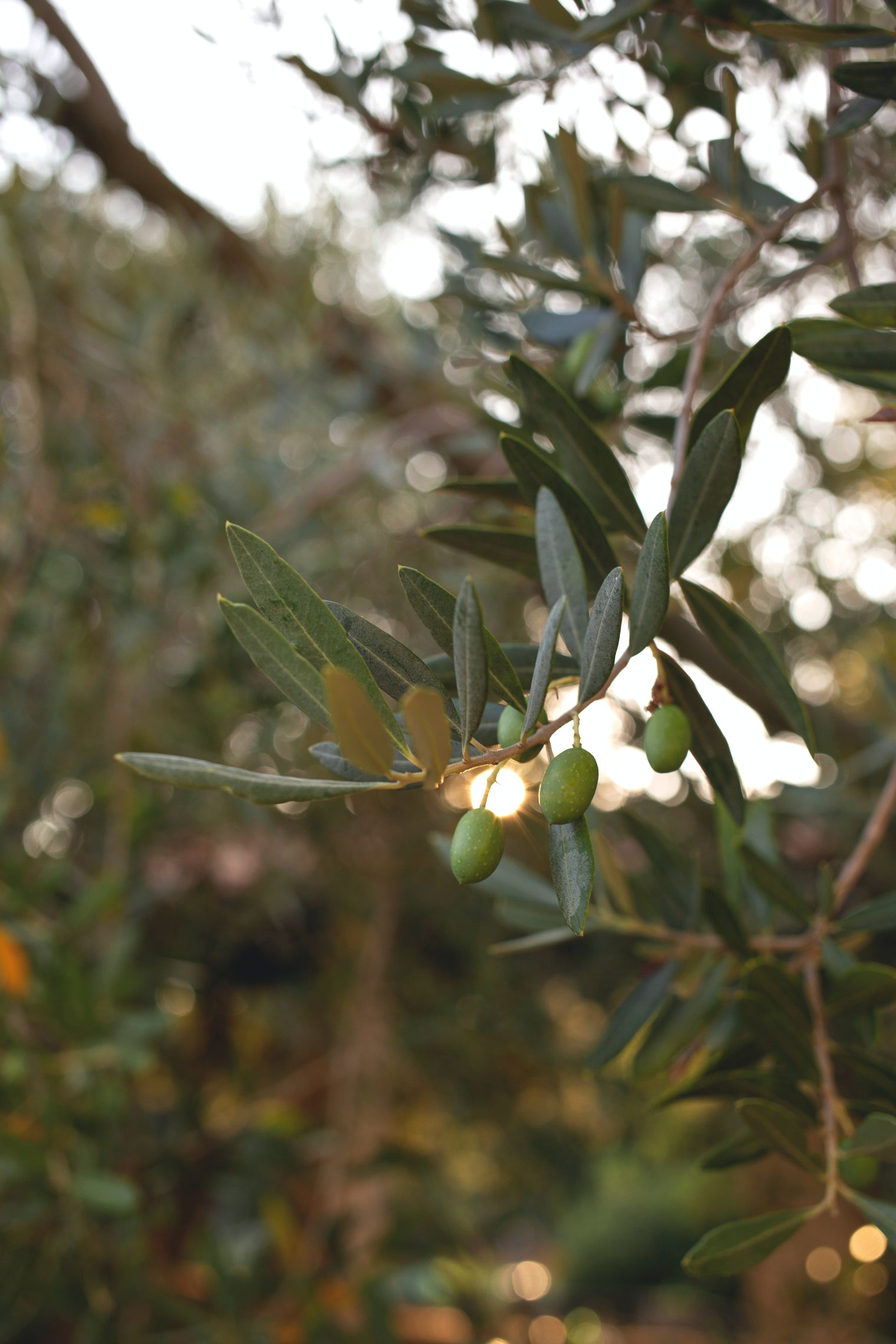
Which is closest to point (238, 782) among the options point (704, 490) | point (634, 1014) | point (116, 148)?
point (704, 490)

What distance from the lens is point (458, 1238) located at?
1.89 metres

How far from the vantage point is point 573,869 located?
0.35 meters

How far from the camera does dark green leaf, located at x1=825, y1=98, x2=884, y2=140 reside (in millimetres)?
523

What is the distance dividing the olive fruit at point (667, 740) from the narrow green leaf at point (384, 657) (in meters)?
0.09

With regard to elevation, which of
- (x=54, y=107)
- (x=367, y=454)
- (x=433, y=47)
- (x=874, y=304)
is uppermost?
(x=54, y=107)

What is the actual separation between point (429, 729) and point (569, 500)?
0.66 ft

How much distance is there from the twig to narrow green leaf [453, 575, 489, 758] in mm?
154

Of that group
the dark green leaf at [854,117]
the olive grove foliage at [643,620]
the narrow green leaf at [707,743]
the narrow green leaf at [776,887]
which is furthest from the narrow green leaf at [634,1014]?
the dark green leaf at [854,117]

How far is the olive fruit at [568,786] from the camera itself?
33 centimetres

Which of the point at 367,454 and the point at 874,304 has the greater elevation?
the point at 874,304

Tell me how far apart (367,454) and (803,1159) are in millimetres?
1065

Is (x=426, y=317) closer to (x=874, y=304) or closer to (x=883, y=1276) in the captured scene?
(x=874, y=304)

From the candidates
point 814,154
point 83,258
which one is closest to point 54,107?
point 83,258

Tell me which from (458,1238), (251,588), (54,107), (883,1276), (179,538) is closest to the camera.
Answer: (251,588)
